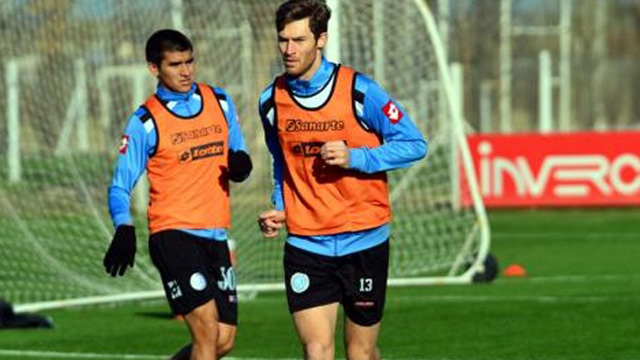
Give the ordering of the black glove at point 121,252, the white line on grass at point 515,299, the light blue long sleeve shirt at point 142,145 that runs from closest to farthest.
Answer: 1. the black glove at point 121,252
2. the light blue long sleeve shirt at point 142,145
3. the white line on grass at point 515,299

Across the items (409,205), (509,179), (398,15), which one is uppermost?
(398,15)

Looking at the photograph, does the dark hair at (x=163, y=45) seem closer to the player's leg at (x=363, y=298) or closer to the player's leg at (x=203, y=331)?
the player's leg at (x=203, y=331)

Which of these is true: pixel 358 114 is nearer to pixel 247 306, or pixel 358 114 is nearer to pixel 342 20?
pixel 247 306

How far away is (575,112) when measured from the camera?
53.3 meters

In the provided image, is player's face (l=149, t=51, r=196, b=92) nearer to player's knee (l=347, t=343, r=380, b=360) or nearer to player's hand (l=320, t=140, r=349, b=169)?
player's hand (l=320, t=140, r=349, b=169)

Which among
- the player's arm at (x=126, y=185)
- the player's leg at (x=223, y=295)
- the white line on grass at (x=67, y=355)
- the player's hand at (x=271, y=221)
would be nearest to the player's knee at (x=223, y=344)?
the player's leg at (x=223, y=295)

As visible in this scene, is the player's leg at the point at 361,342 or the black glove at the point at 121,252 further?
the black glove at the point at 121,252

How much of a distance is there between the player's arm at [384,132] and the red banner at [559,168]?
19640 mm

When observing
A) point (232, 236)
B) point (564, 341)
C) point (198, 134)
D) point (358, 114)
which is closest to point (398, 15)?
point (232, 236)

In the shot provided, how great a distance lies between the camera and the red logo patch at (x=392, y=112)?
866 cm

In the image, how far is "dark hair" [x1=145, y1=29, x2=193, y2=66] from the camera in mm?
10148

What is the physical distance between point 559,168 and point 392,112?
19920 millimetres

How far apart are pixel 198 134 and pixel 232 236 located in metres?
8.20

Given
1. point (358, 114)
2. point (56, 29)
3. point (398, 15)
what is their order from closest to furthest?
point (358, 114), point (56, 29), point (398, 15)
